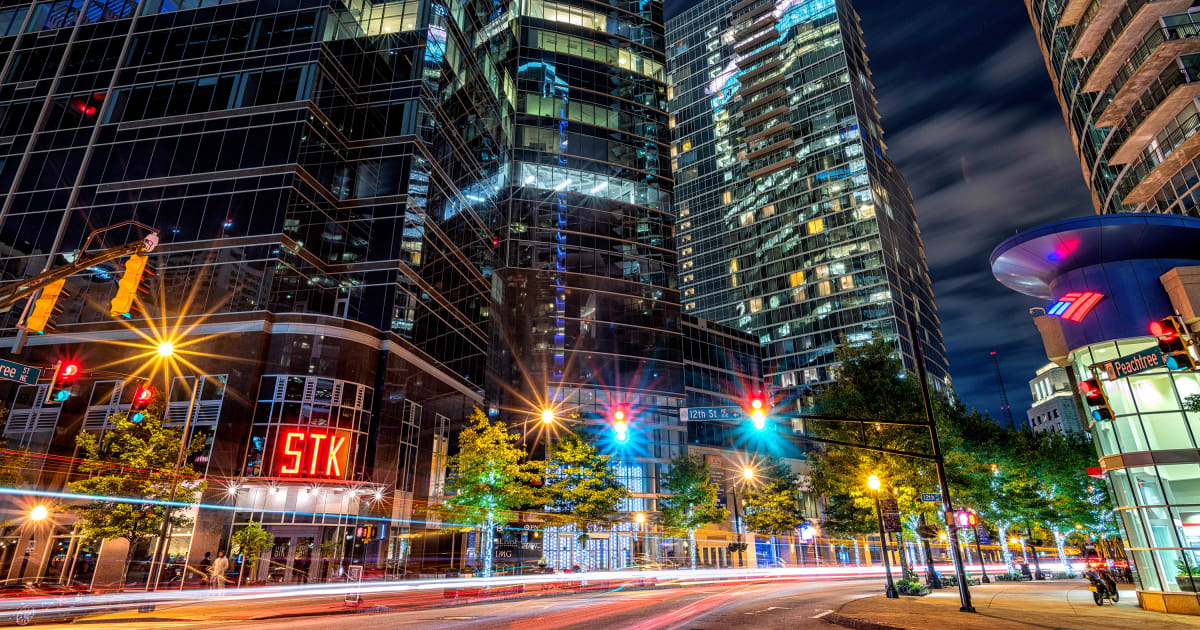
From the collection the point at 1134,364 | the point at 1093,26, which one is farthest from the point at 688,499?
the point at 1093,26

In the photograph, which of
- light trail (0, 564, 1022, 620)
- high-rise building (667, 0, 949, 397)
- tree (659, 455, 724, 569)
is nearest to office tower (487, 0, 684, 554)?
tree (659, 455, 724, 569)

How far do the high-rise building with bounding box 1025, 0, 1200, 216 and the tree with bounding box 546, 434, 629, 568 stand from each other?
4338 centimetres

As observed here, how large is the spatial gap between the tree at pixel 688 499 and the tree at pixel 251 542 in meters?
35.6

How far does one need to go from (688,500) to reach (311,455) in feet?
115

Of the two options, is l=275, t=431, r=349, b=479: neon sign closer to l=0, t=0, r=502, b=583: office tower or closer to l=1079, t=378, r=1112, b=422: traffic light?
l=0, t=0, r=502, b=583: office tower

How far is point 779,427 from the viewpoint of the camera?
90.5 meters

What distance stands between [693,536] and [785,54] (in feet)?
347

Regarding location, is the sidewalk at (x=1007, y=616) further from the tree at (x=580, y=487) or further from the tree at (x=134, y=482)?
the tree at (x=134, y=482)

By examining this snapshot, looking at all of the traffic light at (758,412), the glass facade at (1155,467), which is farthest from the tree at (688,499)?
the traffic light at (758,412)

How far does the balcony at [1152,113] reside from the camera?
3731 centimetres

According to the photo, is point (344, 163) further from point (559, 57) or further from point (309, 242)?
point (559, 57)

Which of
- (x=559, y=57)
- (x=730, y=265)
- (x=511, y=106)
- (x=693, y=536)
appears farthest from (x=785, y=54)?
(x=693, y=536)

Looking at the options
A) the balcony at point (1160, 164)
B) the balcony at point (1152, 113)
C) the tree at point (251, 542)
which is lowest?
the tree at point (251, 542)

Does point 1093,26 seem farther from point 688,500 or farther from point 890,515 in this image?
point 688,500
